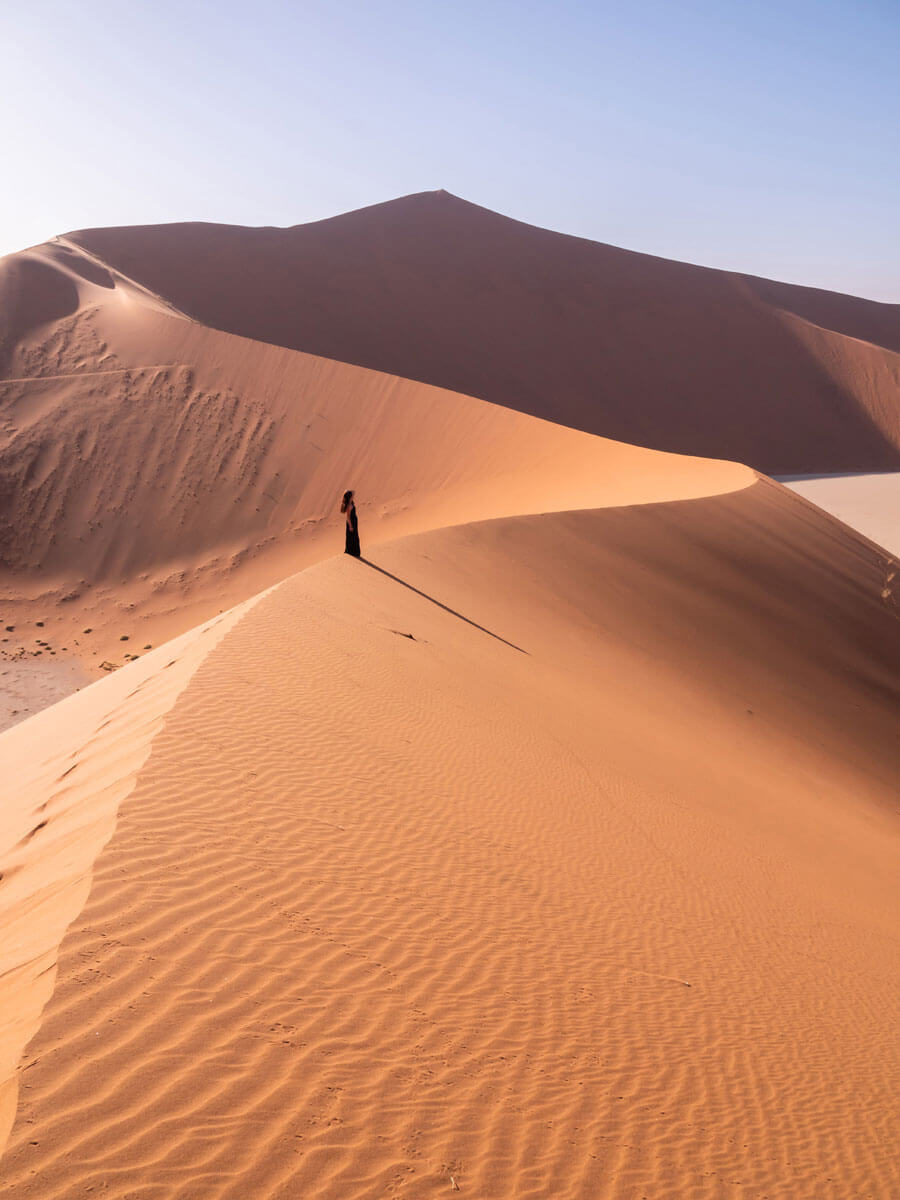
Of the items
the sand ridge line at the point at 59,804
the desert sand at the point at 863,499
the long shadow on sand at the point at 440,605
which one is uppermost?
the desert sand at the point at 863,499

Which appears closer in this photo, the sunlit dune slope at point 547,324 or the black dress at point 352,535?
the black dress at point 352,535

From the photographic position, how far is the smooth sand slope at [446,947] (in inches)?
128

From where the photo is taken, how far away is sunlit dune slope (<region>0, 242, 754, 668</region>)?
19.4 metres

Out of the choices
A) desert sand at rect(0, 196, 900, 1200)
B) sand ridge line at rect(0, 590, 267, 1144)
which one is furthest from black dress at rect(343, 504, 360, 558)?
sand ridge line at rect(0, 590, 267, 1144)

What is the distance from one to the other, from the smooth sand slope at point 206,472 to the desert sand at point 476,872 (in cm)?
37

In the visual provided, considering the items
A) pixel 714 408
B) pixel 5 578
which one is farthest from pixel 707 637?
pixel 714 408

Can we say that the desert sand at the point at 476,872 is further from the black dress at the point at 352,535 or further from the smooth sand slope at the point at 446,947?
the black dress at the point at 352,535

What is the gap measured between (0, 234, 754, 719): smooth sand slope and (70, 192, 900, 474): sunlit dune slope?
1677 centimetres

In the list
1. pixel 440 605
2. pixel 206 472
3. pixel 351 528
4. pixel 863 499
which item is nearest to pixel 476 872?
pixel 440 605

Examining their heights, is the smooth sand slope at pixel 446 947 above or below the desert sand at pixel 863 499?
below

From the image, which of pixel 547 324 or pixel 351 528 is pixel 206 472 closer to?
pixel 351 528

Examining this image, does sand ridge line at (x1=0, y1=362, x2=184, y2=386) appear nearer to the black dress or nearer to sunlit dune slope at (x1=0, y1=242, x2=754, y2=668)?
sunlit dune slope at (x1=0, y1=242, x2=754, y2=668)

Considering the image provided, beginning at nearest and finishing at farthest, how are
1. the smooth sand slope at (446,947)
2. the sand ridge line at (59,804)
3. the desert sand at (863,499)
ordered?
the smooth sand slope at (446,947)
the sand ridge line at (59,804)
the desert sand at (863,499)

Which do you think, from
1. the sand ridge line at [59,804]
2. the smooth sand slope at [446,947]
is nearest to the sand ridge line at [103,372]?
the smooth sand slope at [446,947]
